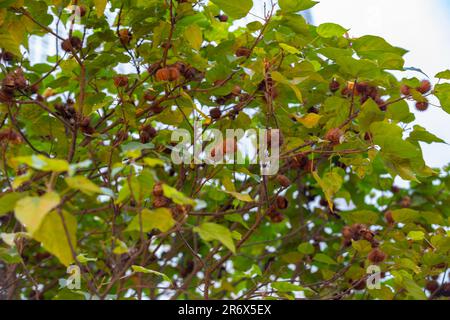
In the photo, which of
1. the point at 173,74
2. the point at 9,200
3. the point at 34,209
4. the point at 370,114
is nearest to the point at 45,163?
the point at 34,209

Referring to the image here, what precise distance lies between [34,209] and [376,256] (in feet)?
2.70

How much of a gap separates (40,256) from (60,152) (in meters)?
0.78

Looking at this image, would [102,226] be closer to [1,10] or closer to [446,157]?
[1,10]

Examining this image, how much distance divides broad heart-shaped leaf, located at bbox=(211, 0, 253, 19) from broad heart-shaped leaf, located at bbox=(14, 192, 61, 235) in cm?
65

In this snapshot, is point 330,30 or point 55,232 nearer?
point 55,232

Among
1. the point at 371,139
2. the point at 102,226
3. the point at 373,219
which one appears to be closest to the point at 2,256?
the point at 371,139

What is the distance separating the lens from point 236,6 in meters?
1.32

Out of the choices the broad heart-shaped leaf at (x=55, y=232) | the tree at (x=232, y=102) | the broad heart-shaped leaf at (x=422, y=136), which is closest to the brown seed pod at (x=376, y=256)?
the tree at (x=232, y=102)

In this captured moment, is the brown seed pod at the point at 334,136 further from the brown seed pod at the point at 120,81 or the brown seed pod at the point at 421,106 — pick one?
the brown seed pod at the point at 120,81

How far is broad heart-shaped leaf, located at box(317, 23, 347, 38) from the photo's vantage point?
4.60 ft

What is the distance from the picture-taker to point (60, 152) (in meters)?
1.61

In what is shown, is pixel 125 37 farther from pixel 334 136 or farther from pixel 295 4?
pixel 334 136

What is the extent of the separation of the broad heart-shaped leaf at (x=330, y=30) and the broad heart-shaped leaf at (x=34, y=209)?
812 mm
